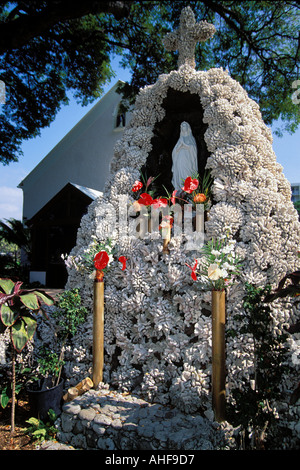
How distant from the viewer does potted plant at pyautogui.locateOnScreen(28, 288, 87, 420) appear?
3.55 m

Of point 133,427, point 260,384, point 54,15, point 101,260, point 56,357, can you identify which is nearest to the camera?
point 54,15

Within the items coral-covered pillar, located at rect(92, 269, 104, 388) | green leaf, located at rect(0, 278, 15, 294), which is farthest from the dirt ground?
green leaf, located at rect(0, 278, 15, 294)

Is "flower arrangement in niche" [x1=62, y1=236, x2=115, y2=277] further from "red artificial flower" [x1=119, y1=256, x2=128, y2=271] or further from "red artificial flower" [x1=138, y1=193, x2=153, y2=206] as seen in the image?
Result: "red artificial flower" [x1=138, y1=193, x2=153, y2=206]

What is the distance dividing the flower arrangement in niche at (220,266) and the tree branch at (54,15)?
7.48ft

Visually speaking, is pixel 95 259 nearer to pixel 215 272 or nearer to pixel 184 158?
pixel 215 272

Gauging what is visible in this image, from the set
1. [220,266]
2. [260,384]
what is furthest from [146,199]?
[260,384]

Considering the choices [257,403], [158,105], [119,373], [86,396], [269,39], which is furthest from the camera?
[269,39]

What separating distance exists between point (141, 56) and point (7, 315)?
881 centimetres

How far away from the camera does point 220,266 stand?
326cm

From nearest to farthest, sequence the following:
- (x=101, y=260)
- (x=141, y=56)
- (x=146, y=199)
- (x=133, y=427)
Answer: (x=133, y=427)
(x=101, y=260)
(x=146, y=199)
(x=141, y=56)

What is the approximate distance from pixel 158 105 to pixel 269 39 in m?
5.99

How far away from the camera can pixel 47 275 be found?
1321 centimetres
